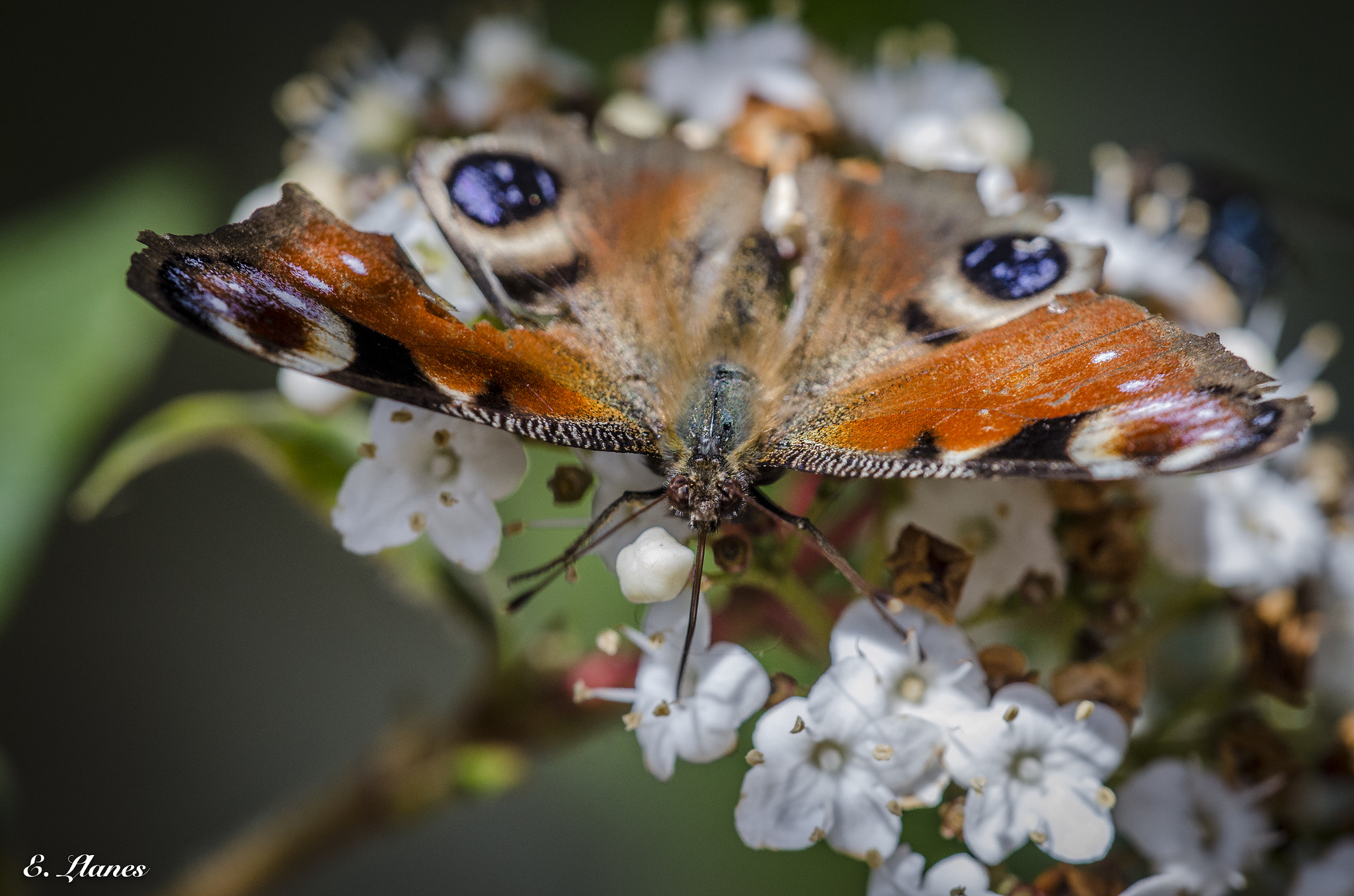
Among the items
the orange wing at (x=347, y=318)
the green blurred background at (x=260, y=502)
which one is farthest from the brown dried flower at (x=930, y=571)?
the green blurred background at (x=260, y=502)

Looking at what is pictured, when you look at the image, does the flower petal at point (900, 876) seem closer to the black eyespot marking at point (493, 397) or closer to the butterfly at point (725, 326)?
the butterfly at point (725, 326)

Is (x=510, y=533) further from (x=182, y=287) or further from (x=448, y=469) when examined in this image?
(x=182, y=287)

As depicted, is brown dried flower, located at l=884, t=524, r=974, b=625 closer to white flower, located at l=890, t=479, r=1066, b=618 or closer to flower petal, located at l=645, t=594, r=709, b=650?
white flower, located at l=890, t=479, r=1066, b=618

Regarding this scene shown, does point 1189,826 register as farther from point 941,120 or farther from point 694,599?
point 941,120

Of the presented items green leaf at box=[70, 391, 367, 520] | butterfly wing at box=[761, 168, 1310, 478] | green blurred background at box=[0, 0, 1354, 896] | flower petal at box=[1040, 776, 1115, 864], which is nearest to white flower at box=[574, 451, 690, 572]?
butterfly wing at box=[761, 168, 1310, 478]

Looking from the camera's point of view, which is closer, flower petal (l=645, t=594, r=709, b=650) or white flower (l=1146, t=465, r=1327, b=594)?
flower petal (l=645, t=594, r=709, b=650)

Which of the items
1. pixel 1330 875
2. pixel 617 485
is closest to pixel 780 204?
pixel 617 485

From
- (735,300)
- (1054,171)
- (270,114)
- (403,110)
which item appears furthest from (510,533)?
(270,114)
